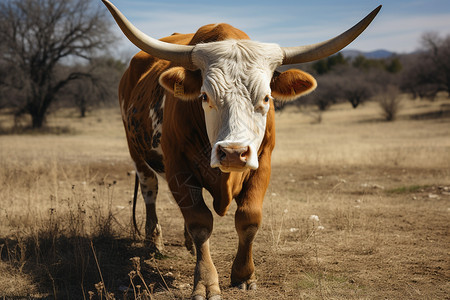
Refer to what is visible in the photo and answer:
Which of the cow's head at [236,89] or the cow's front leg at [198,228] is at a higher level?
the cow's head at [236,89]

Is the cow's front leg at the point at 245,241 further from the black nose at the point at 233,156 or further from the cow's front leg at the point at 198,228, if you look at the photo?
the black nose at the point at 233,156

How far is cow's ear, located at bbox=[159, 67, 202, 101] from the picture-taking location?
11.6ft

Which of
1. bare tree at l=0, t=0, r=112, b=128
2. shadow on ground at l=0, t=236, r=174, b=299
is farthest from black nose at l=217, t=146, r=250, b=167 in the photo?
bare tree at l=0, t=0, r=112, b=128

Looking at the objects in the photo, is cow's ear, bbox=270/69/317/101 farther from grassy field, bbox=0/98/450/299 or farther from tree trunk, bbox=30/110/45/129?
tree trunk, bbox=30/110/45/129

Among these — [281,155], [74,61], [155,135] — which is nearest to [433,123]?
[281,155]

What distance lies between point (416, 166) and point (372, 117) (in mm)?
20160

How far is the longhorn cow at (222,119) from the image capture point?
3156 mm

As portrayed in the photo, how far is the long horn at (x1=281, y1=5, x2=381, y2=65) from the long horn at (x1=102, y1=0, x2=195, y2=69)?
80cm

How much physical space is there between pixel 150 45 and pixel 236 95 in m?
0.87

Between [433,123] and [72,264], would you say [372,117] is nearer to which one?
[433,123]

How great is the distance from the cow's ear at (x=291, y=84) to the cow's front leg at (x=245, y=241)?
92cm

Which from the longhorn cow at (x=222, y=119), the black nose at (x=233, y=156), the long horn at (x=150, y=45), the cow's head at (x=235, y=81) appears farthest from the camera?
the long horn at (x=150, y=45)

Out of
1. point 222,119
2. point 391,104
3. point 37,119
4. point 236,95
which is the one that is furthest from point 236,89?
point 391,104

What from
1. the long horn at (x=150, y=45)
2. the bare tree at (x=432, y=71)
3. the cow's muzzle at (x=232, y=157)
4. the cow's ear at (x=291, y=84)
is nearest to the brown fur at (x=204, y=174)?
the cow's ear at (x=291, y=84)
